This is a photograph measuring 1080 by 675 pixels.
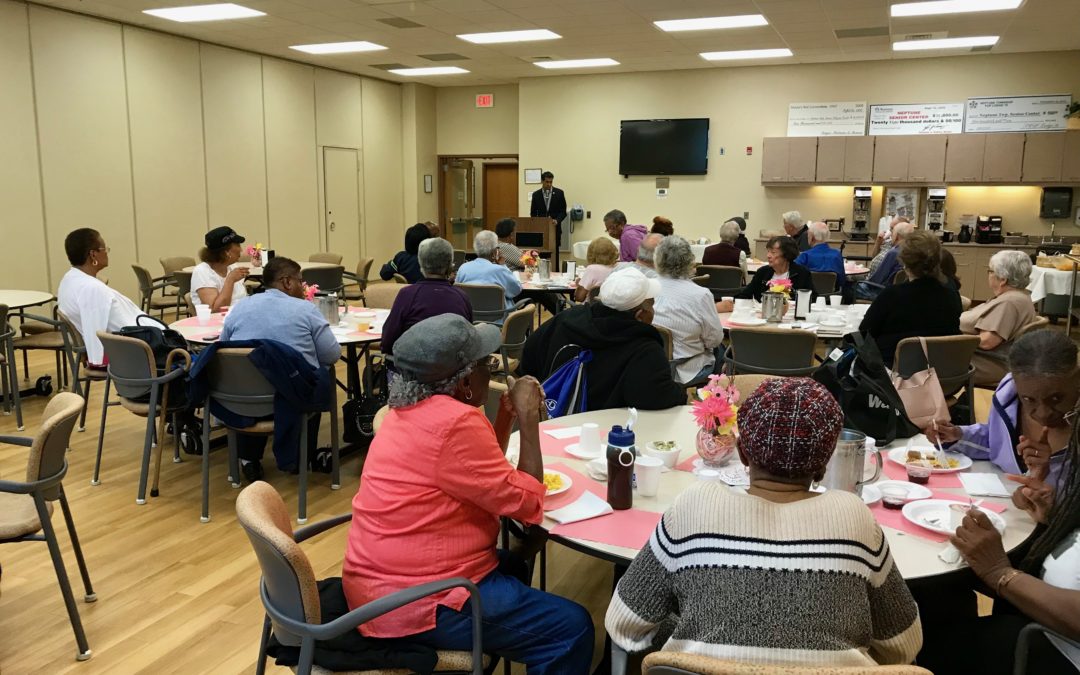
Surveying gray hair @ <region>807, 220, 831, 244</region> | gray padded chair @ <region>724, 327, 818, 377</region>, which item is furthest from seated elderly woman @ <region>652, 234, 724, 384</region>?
gray hair @ <region>807, 220, 831, 244</region>

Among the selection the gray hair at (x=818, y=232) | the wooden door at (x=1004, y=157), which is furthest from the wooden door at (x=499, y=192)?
the gray hair at (x=818, y=232)

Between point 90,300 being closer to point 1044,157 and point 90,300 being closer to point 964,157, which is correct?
point 964,157

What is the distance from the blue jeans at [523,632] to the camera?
2014 mm

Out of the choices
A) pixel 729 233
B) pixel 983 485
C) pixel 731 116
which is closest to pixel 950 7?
pixel 729 233

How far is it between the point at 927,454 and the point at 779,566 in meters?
1.44

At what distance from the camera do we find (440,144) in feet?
50.5

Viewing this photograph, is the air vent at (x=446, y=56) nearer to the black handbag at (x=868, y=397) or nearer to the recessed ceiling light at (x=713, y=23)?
the recessed ceiling light at (x=713, y=23)

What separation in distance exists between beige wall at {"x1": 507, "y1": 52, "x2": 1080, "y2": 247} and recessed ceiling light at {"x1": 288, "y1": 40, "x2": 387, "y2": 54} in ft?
11.2

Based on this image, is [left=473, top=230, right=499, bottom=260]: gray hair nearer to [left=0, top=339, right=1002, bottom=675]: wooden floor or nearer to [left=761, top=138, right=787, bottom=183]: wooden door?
[left=0, top=339, right=1002, bottom=675]: wooden floor

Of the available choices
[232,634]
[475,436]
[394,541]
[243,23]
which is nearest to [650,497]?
[475,436]

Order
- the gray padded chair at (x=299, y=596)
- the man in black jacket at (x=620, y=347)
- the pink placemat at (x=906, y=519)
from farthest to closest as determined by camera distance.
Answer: the man in black jacket at (x=620, y=347) → the pink placemat at (x=906, y=519) → the gray padded chair at (x=299, y=596)

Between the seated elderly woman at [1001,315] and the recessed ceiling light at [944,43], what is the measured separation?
6328 millimetres

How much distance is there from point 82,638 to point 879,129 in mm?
11767

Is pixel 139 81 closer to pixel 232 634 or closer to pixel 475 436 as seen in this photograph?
pixel 232 634
